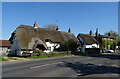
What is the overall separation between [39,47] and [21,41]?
5012 mm

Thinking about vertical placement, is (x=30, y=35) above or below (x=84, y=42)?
above

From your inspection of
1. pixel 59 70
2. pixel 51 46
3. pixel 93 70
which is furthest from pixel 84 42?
pixel 59 70

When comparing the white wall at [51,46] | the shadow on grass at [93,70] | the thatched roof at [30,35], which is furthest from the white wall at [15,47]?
the shadow on grass at [93,70]

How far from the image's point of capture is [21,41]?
124 ft

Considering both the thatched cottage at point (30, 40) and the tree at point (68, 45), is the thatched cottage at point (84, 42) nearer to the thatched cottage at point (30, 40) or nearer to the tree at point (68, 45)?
the tree at point (68, 45)

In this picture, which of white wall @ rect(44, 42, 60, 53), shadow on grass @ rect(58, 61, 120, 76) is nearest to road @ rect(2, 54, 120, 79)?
shadow on grass @ rect(58, 61, 120, 76)

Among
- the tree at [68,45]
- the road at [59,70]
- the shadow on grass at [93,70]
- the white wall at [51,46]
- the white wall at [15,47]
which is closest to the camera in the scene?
the road at [59,70]

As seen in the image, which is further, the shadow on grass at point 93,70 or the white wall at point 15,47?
the white wall at point 15,47

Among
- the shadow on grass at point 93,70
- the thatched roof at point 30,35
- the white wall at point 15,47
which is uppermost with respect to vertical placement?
the thatched roof at point 30,35


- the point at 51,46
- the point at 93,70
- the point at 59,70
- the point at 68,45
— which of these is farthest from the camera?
the point at 68,45

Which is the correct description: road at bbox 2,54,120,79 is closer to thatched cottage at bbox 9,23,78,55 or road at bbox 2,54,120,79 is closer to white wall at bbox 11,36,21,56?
thatched cottage at bbox 9,23,78,55

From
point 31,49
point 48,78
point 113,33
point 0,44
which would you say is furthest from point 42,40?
point 113,33

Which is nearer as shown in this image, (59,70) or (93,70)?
(59,70)

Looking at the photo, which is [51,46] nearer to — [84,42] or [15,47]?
[15,47]
